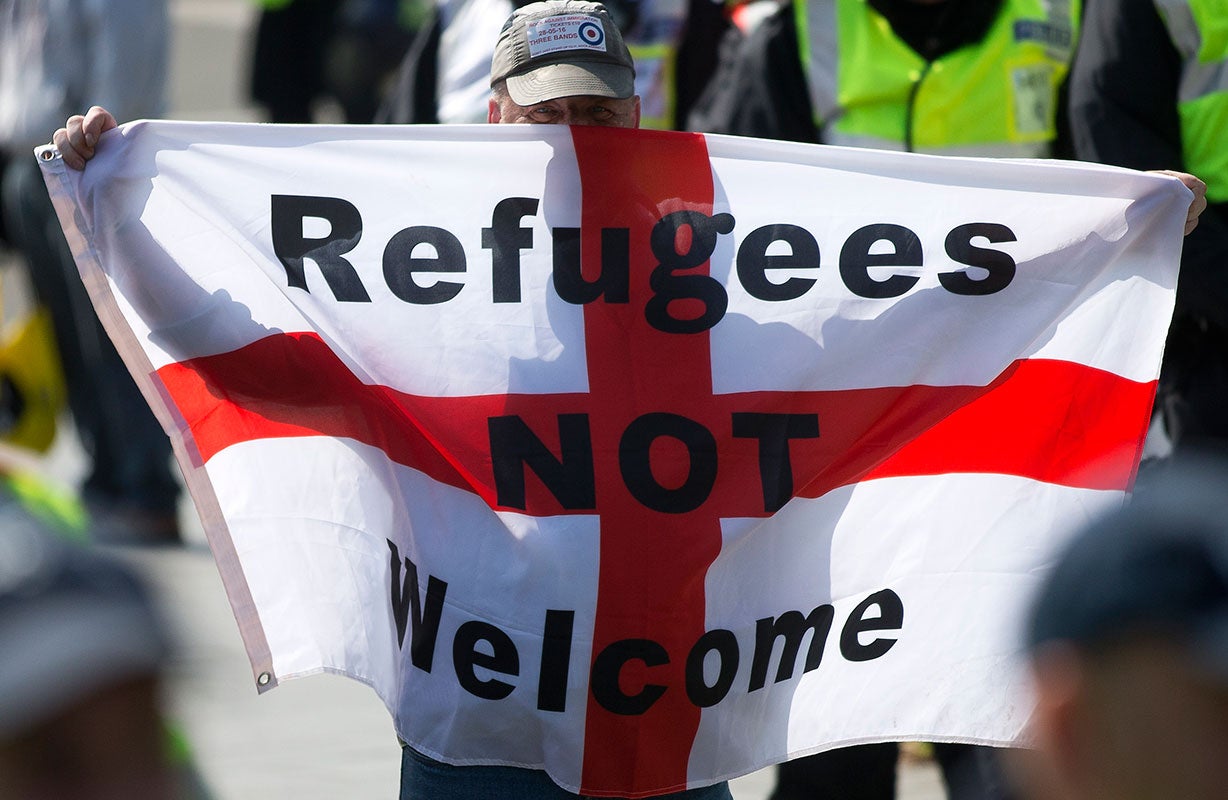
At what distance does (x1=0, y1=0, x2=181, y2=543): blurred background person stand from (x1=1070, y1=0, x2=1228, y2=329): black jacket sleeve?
316cm

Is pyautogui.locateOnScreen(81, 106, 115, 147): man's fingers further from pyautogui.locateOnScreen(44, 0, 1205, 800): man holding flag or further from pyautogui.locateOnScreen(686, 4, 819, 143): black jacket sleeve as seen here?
pyautogui.locateOnScreen(686, 4, 819, 143): black jacket sleeve

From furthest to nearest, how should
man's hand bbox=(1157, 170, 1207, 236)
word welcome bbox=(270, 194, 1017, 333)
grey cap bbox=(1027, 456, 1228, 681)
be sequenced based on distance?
1. man's hand bbox=(1157, 170, 1207, 236)
2. word welcome bbox=(270, 194, 1017, 333)
3. grey cap bbox=(1027, 456, 1228, 681)

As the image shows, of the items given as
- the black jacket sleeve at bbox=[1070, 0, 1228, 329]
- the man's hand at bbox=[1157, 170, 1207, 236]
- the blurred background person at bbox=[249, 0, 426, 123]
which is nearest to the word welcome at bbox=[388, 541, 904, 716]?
the man's hand at bbox=[1157, 170, 1207, 236]

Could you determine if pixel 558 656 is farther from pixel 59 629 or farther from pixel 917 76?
pixel 917 76

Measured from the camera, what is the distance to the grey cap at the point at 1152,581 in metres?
1.17

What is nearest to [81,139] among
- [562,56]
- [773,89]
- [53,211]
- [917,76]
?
[562,56]

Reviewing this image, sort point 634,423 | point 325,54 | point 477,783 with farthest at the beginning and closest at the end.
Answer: point 325,54 < point 634,423 < point 477,783

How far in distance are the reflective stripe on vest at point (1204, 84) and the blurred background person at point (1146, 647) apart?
2.54 metres

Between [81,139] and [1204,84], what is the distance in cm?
218

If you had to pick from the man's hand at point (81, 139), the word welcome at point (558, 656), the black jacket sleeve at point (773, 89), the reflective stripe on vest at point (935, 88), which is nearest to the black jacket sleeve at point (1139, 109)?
the reflective stripe on vest at point (935, 88)

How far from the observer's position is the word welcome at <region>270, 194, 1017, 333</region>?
2.65 meters

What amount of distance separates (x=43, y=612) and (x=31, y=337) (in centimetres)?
542

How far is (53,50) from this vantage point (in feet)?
18.3

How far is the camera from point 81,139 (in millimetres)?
2705
